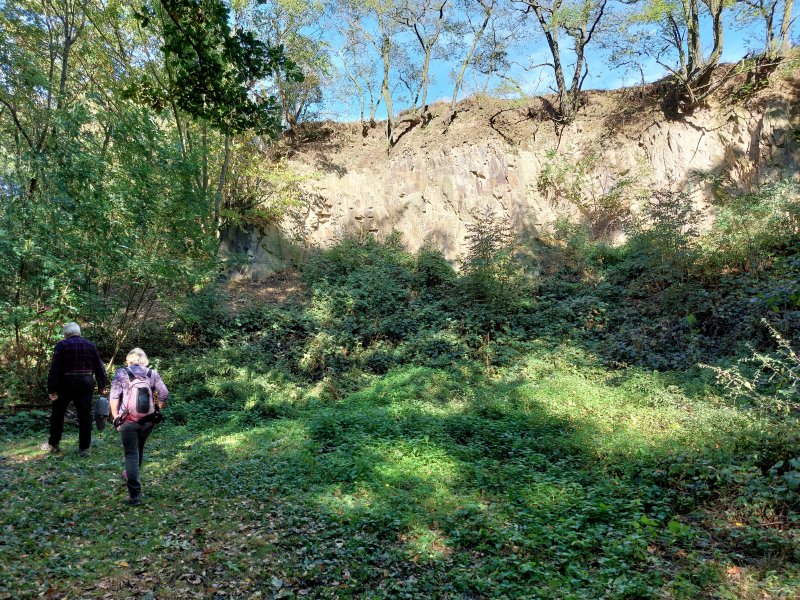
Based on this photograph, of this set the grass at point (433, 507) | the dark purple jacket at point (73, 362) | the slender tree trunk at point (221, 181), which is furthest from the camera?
the slender tree trunk at point (221, 181)

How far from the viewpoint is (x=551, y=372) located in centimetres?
1044

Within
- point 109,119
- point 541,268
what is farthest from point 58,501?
point 541,268

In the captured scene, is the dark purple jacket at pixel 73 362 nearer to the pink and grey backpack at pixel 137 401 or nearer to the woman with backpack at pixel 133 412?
the woman with backpack at pixel 133 412

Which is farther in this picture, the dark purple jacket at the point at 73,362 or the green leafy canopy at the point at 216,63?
the dark purple jacket at the point at 73,362

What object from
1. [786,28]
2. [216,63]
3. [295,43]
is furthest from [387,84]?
[216,63]

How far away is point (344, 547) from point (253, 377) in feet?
25.0

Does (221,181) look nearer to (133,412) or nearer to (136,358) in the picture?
(136,358)

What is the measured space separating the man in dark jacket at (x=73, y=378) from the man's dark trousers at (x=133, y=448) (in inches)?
69.9

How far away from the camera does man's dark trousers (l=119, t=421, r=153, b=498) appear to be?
5.05 metres

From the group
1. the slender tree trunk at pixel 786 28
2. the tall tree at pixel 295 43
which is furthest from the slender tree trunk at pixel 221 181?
the slender tree trunk at pixel 786 28

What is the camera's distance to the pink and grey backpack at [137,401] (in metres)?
5.08

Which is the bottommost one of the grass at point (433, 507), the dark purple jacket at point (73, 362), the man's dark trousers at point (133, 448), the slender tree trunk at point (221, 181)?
the grass at point (433, 507)

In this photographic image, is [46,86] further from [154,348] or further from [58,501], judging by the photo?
[58,501]

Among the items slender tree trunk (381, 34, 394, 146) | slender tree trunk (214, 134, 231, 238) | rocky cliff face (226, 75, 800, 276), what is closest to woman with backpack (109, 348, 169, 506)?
slender tree trunk (214, 134, 231, 238)
